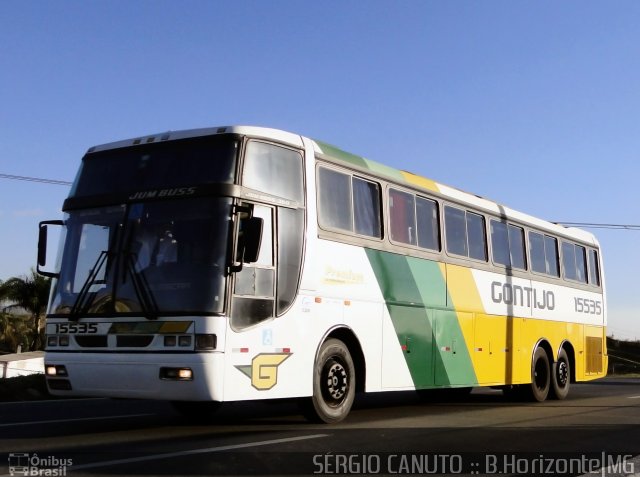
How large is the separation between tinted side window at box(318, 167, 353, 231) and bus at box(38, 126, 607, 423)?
27 mm

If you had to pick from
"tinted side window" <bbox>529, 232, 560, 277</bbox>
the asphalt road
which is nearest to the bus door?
the asphalt road

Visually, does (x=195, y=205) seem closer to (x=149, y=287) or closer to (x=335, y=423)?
(x=149, y=287)

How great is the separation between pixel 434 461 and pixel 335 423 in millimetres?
3136

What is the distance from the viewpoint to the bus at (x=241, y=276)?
914 cm

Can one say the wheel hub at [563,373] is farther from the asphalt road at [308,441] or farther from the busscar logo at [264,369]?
the busscar logo at [264,369]

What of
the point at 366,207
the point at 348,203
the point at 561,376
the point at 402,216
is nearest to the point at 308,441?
the point at 348,203

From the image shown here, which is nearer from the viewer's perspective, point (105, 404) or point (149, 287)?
point (149, 287)

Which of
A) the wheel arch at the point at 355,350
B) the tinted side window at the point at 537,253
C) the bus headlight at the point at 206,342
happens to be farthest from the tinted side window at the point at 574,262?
the bus headlight at the point at 206,342

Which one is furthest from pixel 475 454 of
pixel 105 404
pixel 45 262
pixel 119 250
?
pixel 105 404

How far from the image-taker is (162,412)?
42.3ft

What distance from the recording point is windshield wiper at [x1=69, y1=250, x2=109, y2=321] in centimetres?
971

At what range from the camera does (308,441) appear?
29.2 ft

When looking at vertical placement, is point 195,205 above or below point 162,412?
above

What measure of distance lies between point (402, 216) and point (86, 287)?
503cm
